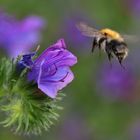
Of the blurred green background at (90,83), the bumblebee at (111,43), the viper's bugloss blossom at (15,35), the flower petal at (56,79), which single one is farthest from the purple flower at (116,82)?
the flower petal at (56,79)

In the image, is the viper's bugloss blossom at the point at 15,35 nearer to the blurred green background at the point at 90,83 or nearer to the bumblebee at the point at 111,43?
the blurred green background at the point at 90,83

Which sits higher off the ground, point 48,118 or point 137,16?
point 137,16

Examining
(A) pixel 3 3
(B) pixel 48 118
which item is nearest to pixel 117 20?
(A) pixel 3 3

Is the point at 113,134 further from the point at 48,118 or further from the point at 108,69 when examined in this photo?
the point at 48,118

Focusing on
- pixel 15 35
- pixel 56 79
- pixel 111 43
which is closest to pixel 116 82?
pixel 15 35

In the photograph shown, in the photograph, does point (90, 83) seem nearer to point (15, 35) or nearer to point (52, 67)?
point (15, 35)

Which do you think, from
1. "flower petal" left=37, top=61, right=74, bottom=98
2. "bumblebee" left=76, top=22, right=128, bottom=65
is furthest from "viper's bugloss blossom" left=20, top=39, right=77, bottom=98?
"bumblebee" left=76, top=22, right=128, bottom=65
